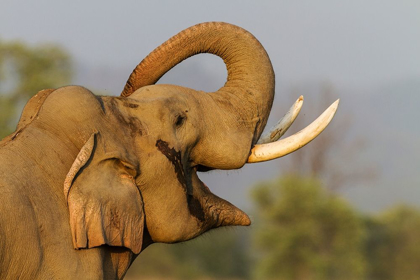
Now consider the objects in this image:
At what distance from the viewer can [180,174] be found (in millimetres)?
3754

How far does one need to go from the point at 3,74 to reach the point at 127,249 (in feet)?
65.3

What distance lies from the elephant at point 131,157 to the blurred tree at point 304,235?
24.4 metres

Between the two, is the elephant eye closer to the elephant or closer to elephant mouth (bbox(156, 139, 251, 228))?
the elephant

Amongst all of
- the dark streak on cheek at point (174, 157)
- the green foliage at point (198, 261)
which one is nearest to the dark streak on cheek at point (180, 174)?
the dark streak on cheek at point (174, 157)

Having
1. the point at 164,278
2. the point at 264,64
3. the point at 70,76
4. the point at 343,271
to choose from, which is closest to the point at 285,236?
the point at 343,271

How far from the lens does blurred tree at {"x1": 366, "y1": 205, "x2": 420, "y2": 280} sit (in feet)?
110

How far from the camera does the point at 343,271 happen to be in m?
30.4

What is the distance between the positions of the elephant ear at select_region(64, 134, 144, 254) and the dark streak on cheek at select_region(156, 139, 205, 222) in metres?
0.21

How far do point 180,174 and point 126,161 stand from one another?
0.35 metres

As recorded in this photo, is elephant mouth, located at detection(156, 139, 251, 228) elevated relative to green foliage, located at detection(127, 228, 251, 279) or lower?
elevated

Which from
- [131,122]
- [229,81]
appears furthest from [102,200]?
[229,81]

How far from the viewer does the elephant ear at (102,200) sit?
3260mm

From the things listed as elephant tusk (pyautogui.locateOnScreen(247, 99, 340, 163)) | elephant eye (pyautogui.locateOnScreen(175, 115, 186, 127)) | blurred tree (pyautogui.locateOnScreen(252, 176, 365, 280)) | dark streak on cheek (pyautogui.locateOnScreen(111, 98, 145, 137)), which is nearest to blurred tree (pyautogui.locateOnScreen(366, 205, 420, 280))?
blurred tree (pyautogui.locateOnScreen(252, 176, 365, 280))

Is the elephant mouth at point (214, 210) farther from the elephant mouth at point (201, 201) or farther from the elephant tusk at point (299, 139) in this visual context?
the elephant tusk at point (299, 139)
